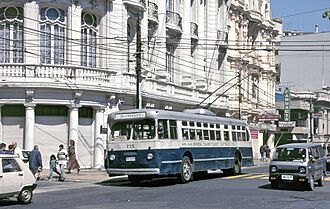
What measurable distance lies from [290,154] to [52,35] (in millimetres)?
16937

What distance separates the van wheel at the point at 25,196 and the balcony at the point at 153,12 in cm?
2571

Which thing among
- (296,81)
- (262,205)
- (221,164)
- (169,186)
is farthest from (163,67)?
(296,81)

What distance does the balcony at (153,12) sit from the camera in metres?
43.4

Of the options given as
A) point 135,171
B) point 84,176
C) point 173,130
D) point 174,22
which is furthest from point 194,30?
point 135,171

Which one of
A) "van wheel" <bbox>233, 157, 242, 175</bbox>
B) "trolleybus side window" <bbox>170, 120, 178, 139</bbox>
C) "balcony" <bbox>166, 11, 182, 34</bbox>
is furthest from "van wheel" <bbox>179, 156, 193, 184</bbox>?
"balcony" <bbox>166, 11, 182, 34</bbox>

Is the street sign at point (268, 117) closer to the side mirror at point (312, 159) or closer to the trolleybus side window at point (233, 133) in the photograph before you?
the trolleybus side window at point (233, 133)

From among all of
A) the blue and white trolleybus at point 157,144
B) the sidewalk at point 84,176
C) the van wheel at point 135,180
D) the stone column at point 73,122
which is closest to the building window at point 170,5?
the stone column at point 73,122

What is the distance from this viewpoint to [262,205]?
18516 mm

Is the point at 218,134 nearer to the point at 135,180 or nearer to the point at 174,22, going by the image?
the point at 135,180

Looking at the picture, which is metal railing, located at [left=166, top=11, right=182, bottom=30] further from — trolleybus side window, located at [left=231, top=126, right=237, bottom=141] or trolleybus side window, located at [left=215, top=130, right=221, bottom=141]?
trolleybus side window, located at [left=215, top=130, right=221, bottom=141]

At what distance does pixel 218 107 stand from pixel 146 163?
30.2 m

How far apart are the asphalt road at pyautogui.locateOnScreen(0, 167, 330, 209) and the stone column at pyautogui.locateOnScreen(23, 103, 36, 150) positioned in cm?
630

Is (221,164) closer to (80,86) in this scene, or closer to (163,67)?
(80,86)

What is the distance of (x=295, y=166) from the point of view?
78.0ft
